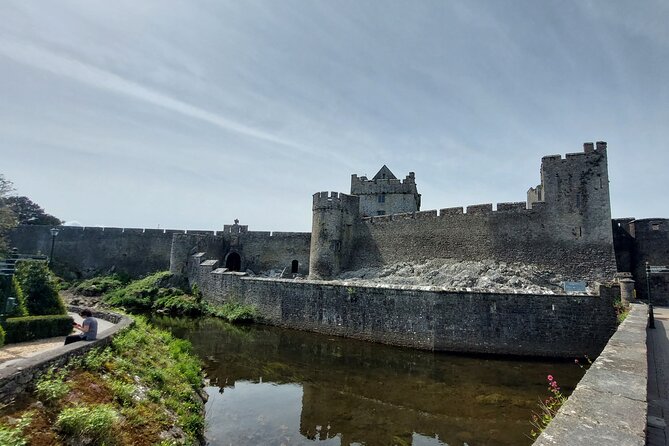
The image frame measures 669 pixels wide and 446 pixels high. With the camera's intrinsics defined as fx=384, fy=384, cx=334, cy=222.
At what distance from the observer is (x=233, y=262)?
102 ft

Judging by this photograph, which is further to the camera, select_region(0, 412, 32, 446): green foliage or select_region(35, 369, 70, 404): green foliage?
select_region(35, 369, 70, 404): green foliage

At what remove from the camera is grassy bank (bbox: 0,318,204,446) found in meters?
4.82

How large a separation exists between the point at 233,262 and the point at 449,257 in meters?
17.6

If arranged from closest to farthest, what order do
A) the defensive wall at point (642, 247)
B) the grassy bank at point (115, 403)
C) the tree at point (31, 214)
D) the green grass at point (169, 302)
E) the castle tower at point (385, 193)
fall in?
the grassy bank at point (115, 403) < the defensive wall at point (642, 247) < the green grass at point (169, 302) < the castle tower at point (385, 193) < the tree at point (31, 214)

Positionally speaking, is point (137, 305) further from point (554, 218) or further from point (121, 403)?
point (554, 218)

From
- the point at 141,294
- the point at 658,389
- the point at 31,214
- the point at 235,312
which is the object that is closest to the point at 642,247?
the point at 658,389

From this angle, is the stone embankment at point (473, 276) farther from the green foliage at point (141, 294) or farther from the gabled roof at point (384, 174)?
the green foliage at point (141, 294)

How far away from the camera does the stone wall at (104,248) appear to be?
106ft

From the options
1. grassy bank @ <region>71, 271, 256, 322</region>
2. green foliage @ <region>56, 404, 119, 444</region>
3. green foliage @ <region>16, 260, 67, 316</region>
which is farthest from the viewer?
grassy bank @ <region>71, 271, 256, 322</region>

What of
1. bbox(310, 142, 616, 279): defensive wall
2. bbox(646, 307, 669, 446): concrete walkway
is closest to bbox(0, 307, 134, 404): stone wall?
bbox(646, 307, 669, 446): concrete walkway

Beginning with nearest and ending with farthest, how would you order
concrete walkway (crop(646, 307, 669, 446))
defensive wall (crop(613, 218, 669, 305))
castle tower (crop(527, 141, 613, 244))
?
concrete walkway (crop(646, 307, 669, 446)) < defensive wall (crop(613, 218, 669, 305)) < castle tower (crop(527, 141, 613, 244))

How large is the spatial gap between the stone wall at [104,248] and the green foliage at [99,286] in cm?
279

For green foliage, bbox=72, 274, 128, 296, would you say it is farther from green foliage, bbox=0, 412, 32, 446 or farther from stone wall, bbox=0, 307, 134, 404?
green foliage, bbox=0, 412, 32, 446

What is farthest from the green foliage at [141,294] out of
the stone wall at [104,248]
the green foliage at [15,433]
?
the green foliage at [15,433]
